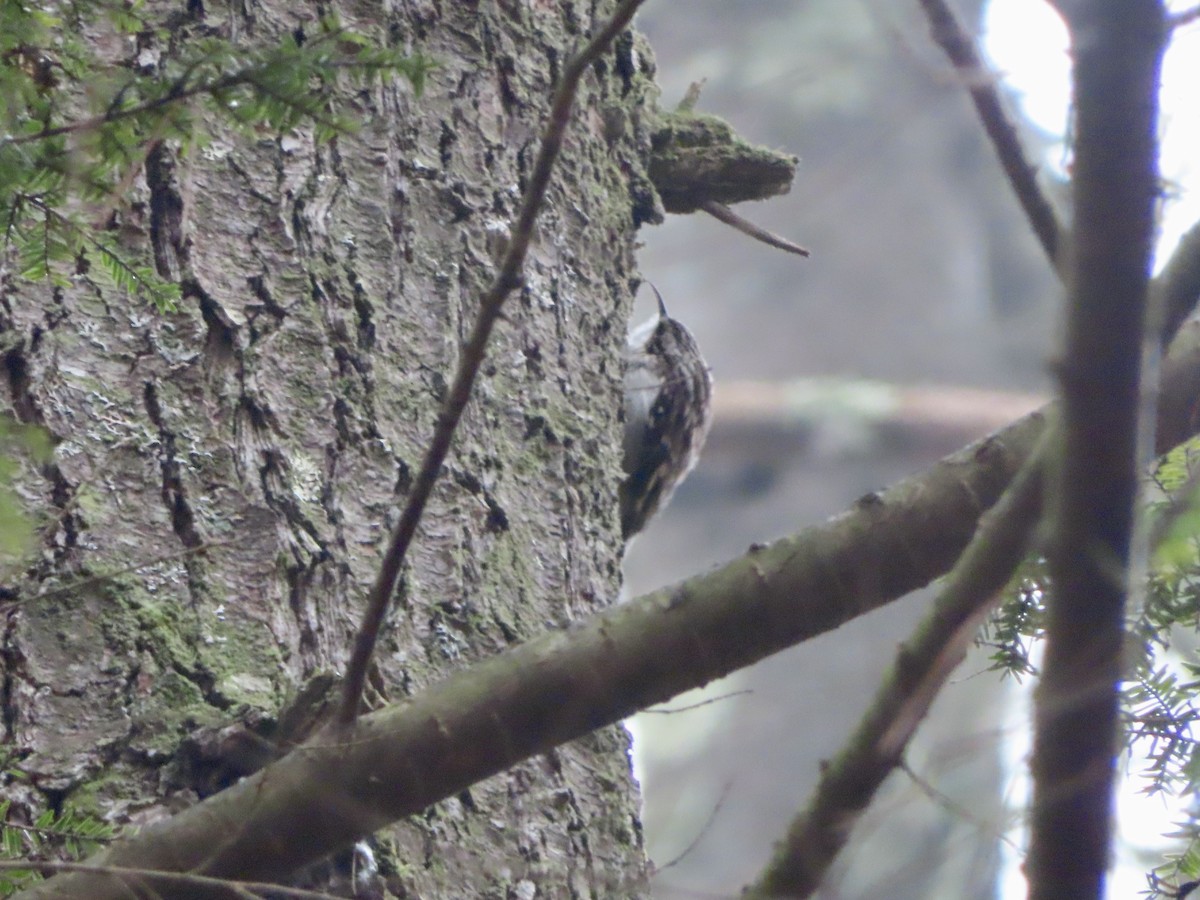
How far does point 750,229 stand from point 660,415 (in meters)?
1.40

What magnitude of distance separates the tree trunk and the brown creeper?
5.48 feet

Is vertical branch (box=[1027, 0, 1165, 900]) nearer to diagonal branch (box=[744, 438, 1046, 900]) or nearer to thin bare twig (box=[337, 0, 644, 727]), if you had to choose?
diagonal branch (box=[744, 438, 1046, 900])

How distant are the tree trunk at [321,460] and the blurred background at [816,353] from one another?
731 centimetres

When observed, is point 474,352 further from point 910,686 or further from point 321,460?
point 321,460

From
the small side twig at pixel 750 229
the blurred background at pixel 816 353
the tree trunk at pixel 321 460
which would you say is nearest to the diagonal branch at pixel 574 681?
the tree trunk at pixel 321 460

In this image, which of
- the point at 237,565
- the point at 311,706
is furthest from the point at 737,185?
the point at 311,706

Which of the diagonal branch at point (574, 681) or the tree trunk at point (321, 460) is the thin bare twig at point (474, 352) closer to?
the diagonal branch at point (574, 681)

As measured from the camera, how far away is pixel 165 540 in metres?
1.61

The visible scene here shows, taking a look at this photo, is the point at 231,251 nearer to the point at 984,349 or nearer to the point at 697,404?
the point at 697,404

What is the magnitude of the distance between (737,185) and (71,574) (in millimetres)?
1474

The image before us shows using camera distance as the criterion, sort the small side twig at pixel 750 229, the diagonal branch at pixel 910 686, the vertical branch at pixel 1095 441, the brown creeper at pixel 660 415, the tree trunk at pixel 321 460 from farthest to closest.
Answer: the brown creeper at pixel 660 415, the small side twig at pixel 750 229, the tree trunk at pixel 321 460, the diagonal branch at pixel 910 686, the vertical branch at pixel 1095 441

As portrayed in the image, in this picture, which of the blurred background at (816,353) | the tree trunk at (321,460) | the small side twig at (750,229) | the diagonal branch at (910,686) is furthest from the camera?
the blurred background at (816,353)

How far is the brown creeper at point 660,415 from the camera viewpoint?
3.88 metres

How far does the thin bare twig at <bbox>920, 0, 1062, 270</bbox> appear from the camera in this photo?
1.17m
